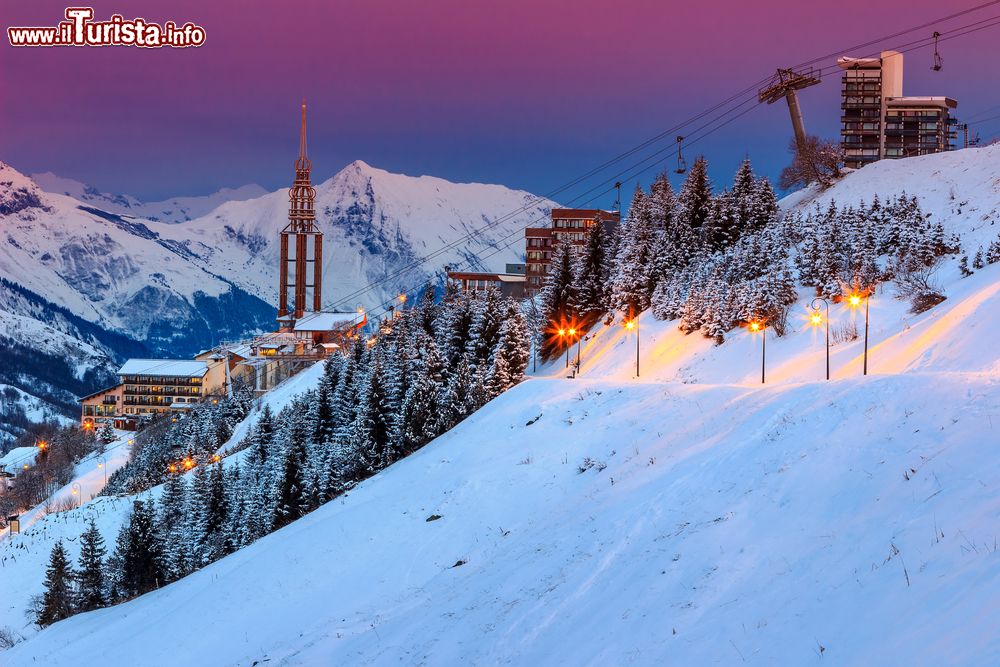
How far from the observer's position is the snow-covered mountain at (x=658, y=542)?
13.5m

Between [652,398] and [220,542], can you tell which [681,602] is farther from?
[220,542]

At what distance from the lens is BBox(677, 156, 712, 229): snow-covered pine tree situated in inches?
3012

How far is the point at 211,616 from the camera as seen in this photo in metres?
28.3

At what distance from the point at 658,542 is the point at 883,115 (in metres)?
121

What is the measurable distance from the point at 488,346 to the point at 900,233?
29.9 meters

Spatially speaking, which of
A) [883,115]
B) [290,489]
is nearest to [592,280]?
[290,489]

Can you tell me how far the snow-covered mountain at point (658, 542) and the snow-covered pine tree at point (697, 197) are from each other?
108 ft

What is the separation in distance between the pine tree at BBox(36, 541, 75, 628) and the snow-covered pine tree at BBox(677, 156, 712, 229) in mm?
56885

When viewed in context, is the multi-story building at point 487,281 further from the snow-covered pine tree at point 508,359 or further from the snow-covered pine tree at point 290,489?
the snow-covered pine tree at point 290,489

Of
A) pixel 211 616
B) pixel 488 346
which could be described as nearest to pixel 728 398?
pixel 211 616

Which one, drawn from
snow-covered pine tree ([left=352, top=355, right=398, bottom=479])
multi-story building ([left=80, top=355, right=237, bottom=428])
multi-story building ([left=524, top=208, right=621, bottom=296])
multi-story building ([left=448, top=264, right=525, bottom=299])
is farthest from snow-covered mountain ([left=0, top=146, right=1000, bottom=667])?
multi-story building ([left=80, top=355, right=237, bottom=428])

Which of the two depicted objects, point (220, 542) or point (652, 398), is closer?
point (652, 398)

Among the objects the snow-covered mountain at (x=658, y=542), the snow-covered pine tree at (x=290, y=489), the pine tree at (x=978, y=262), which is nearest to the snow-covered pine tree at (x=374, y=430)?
the snow-covered pine tree at (x=290, y=489)

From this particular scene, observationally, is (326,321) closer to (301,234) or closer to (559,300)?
(301,234)
